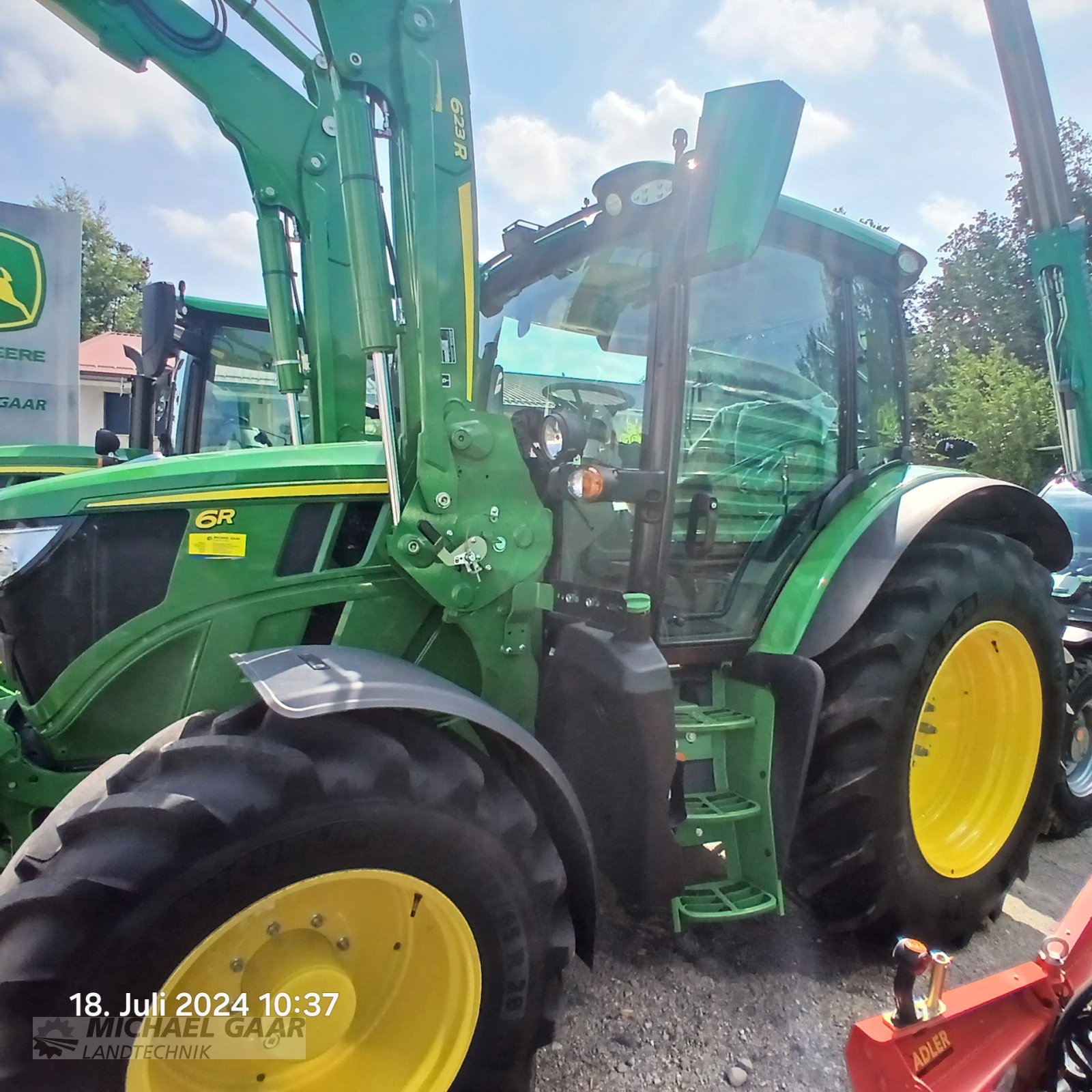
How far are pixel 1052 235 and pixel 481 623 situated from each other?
246 cm

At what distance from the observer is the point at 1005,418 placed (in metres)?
20.2

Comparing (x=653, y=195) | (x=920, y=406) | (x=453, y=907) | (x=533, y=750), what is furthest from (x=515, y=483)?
(x=920, y=406)

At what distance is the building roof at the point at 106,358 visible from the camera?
2228cm

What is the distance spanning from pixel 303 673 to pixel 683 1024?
1559 mm

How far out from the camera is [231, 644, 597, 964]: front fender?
5.47ft

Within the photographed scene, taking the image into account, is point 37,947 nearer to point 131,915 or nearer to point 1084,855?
point 131,915

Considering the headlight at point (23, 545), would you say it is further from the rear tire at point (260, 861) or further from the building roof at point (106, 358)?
the building roof at point (106, 358)

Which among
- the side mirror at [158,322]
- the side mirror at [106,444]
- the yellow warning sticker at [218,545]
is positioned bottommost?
the yellow warning sticker at [218,545]

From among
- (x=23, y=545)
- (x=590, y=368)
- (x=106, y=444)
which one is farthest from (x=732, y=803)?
(x=106, y=444)

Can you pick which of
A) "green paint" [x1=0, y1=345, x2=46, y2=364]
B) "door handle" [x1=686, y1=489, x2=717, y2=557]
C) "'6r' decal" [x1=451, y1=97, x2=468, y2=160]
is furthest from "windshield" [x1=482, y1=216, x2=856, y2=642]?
"green paint" [x1=0, y1=345, x2=46, y2=364]

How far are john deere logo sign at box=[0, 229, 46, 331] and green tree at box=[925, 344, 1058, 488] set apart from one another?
1845 cm

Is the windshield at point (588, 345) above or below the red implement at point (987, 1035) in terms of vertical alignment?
above

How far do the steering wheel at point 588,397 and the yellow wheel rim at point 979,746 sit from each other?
1467 millimetres

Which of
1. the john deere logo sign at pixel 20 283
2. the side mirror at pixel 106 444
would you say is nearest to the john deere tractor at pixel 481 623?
the side mirror at pixel 106 444
